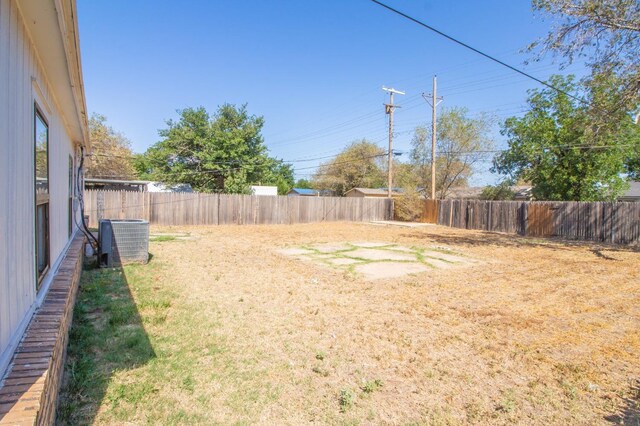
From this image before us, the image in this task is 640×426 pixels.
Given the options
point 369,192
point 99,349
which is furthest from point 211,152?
point 99,349

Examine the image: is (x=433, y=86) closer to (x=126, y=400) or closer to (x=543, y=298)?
(x=543, y=298)

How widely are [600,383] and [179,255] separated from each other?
7244 millimetres

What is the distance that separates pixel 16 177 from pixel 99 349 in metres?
1.59

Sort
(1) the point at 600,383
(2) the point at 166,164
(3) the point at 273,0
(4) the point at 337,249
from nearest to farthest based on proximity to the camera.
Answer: (1) the point at 600,383, (3) the point at 273,0, (4) the point at 337,249, (2) the point at 166,164

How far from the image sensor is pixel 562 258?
8562 millimetres

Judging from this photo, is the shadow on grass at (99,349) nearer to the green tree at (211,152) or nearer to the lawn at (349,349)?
the lawn at (349,349)

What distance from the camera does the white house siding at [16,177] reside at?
171 centimetres

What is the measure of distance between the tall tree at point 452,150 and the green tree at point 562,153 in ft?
11.1

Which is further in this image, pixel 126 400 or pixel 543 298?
pixel 543 298

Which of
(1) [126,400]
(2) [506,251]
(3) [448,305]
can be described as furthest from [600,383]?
(2) [506,251]

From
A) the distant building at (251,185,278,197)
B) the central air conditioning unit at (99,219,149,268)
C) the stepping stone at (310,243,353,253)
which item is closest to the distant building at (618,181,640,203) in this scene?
the stepping stone at (310,243,353,253)

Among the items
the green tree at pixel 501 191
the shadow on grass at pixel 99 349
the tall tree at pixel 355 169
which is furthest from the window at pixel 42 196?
the tall tree at pixel 355 169

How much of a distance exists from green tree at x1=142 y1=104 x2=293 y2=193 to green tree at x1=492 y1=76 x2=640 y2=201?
→ 17.2 metres

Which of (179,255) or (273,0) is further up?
(273,0)
